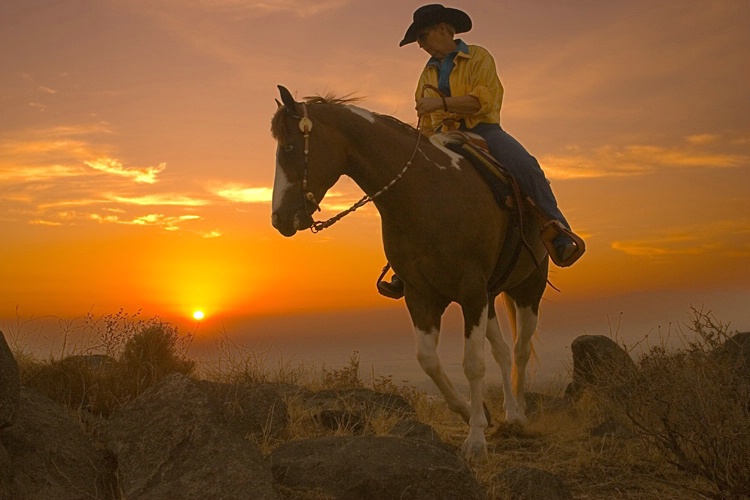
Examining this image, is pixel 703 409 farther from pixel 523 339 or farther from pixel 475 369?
pixel 523 339

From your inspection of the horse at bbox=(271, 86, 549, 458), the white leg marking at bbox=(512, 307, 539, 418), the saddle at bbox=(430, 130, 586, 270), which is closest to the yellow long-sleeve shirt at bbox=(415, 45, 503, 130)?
the saddle at bbox=(430, 130, 586, 270)

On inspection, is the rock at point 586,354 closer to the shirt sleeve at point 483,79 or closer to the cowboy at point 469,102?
the cowboy at point 469,102

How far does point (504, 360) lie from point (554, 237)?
166cm

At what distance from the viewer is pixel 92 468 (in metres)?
5.28

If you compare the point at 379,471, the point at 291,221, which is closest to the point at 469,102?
the point at 291,221

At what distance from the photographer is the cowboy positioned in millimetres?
7065

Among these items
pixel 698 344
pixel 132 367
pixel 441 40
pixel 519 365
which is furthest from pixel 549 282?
pixel 132 367

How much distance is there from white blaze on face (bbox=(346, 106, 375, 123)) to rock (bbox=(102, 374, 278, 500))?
2.47 meters

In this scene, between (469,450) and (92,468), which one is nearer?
(92,468)

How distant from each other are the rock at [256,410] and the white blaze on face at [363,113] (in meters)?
2.85

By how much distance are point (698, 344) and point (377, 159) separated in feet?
9.94

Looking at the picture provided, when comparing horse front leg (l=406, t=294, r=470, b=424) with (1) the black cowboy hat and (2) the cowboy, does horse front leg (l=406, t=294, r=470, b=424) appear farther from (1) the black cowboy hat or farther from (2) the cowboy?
(1) the black cowboy hat

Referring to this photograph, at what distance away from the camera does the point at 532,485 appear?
515 centimetres

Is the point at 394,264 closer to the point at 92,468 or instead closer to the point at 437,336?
the point at 437,336
